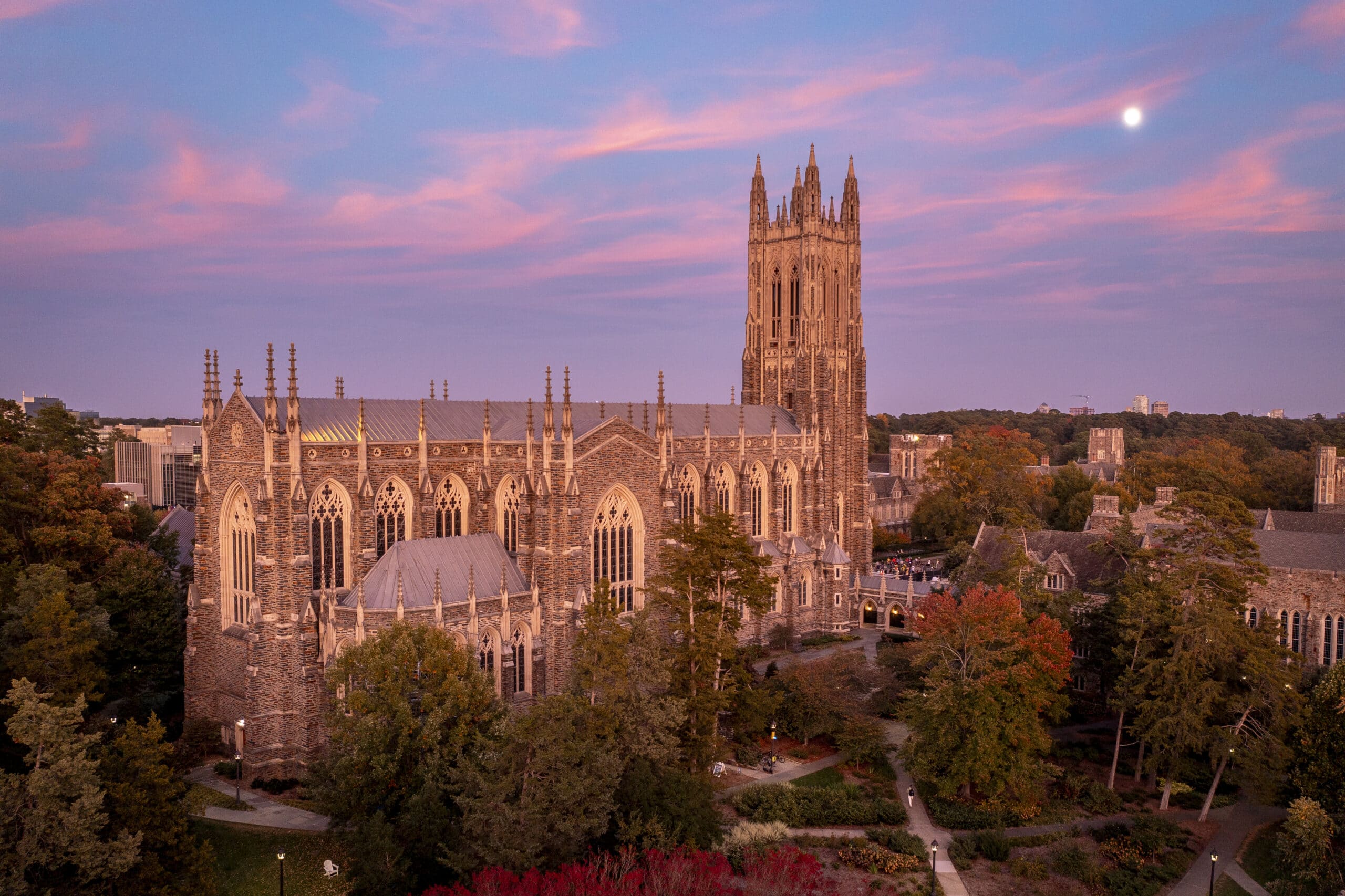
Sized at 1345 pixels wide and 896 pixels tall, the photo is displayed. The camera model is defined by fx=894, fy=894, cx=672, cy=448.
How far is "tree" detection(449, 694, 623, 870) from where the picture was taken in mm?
22000

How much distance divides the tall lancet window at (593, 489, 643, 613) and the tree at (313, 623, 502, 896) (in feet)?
44.1

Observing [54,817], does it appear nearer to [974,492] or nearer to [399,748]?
[399,748]

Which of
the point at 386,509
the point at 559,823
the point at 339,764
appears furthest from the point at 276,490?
the point at 559,823

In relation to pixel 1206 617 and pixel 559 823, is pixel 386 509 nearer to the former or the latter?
pixel 559 823

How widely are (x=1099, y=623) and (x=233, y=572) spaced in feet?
117

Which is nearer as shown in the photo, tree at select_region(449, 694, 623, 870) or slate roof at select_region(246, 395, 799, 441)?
tree at select_region(449, 694, 623, 870)

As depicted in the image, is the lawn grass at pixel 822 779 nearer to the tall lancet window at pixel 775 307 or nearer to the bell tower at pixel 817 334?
the bell tower at pixel 817 334

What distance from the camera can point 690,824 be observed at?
81.8 feet

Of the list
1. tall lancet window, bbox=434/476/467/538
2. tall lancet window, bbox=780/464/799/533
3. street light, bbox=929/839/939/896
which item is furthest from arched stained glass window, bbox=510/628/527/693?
tall lancet window, bbox=780/464/799/533

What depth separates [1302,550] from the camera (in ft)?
128

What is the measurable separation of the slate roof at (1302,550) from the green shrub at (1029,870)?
19556 millimetres

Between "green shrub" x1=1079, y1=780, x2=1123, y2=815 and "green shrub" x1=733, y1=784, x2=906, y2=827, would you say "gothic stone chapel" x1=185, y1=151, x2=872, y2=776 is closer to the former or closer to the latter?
"green shrub" x1=733, y1=784, x2=906, y2=827

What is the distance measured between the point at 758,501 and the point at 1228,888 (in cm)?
3113

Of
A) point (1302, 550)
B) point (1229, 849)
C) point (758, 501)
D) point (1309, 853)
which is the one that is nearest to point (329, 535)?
point (758, 501)
